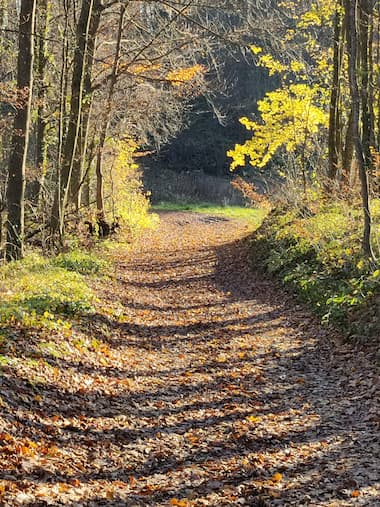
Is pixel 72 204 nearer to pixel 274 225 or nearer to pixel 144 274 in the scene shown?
pixel 144 274

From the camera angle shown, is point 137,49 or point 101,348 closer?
point 101,348

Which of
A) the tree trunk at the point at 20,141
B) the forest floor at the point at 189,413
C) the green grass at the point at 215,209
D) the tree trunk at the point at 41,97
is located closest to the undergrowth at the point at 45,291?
the forest floor at the point at 189,413

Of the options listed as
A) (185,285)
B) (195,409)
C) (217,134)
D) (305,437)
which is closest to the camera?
(305,437)

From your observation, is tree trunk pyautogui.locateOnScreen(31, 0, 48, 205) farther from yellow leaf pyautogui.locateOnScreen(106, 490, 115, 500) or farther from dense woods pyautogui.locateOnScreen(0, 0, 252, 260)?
yellow leaf pyautogui.locateOnScreen(106, 490, 115, 500)

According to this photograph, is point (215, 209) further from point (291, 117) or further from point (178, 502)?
point (178, 502)

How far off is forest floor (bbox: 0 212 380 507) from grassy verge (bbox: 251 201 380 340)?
0.41m

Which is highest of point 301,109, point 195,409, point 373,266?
point 301,109

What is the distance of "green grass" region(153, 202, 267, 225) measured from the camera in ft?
121

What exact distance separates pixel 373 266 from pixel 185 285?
18.4ft

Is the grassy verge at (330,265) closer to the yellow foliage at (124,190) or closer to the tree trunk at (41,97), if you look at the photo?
the tree trunk at (41,97)

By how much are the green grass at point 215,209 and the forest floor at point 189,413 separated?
2583cm

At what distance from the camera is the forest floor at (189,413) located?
4.70 meters

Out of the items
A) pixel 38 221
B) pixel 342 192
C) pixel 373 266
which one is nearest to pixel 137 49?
pixel 38 221

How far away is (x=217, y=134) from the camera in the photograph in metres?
53.4
